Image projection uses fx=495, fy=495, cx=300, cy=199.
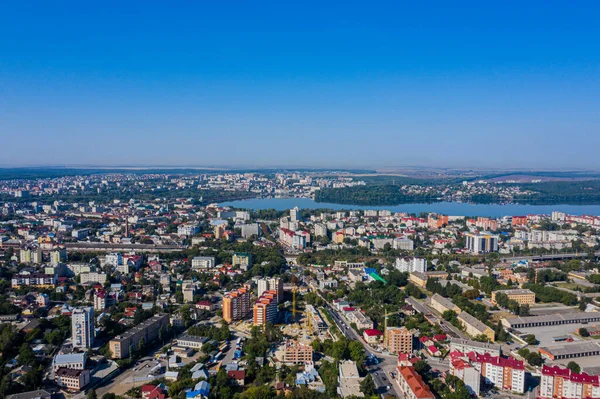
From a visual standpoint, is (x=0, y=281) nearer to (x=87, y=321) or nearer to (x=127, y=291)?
(x=127, y=291)

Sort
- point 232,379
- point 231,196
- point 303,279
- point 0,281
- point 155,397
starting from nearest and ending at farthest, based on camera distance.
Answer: point 155,397 → point 232,379 → point 0,281 → point 303,279 → point 231,196

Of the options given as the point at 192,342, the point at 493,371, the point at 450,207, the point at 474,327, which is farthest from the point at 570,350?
the point at 450,207

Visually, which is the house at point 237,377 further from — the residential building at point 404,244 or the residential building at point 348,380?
the residential building at point 404,244

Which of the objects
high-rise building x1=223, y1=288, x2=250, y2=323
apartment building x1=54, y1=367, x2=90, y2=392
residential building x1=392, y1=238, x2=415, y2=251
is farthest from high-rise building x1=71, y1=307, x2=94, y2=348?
residential building x1=392, y1=238, x2=415, y2=251

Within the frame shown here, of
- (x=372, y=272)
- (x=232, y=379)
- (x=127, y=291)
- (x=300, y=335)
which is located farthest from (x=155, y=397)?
(x=372, y=272)

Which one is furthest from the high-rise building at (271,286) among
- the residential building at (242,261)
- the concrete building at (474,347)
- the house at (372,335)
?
the concrete building at (474,347)

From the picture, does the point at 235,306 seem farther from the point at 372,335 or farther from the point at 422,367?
the point at 422,367
